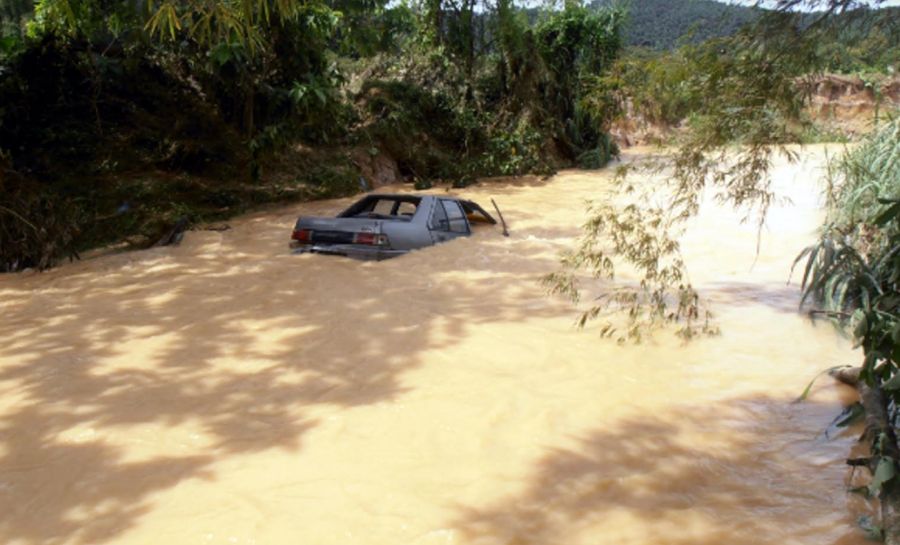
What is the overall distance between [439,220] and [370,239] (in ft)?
3.76

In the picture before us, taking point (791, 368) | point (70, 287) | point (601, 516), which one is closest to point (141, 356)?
point (70, 287)

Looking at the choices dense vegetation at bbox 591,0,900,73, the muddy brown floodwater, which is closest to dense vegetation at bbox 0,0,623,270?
the muddy brown floodwater

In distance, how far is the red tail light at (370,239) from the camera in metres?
8.12

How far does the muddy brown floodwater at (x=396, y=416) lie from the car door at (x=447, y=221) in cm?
51

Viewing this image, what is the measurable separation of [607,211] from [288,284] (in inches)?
139

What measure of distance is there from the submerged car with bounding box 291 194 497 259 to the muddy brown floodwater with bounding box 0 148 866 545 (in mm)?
215

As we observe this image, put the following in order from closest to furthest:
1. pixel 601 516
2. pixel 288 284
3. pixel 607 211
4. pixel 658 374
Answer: pixel 601 516, pixel 658 374, pixel 607 211, pixel 288 284

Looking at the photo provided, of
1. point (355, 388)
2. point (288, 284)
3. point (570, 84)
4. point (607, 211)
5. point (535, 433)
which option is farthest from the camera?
point (570, 84)

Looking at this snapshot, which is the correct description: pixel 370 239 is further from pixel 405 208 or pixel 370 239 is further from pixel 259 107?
pixel 259 107

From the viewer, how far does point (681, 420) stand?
185 inches

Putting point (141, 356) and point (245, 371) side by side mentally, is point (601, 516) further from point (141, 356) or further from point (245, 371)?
point (141, 356)

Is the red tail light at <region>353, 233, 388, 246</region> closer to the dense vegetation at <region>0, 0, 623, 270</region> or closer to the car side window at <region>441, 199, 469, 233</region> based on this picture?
the car side window at <region>441, 199, 469, 233</region>

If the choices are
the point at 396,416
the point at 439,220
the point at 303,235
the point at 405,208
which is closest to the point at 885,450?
the point at 396,416

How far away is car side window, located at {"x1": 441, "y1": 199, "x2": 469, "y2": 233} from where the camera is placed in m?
9.16
